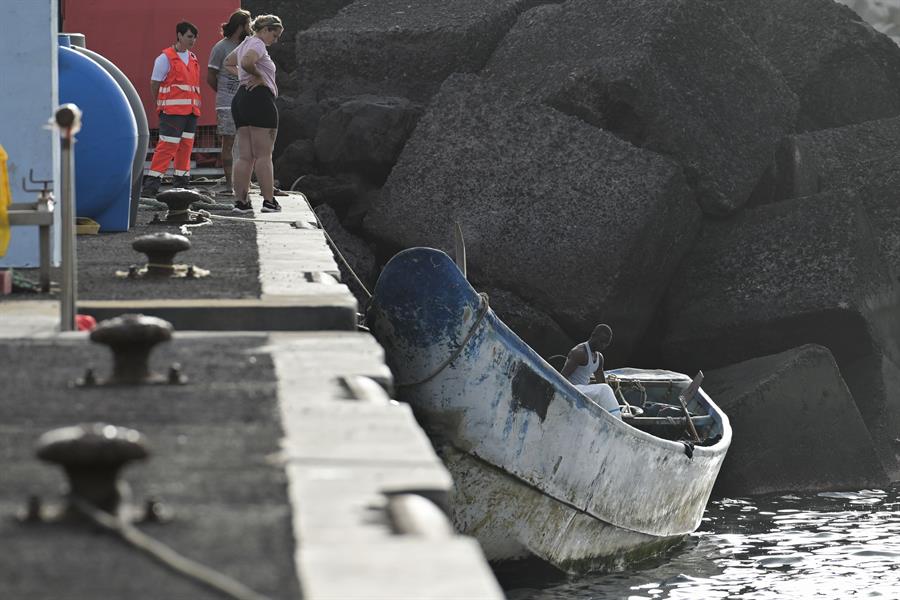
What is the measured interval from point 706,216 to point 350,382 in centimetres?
1159

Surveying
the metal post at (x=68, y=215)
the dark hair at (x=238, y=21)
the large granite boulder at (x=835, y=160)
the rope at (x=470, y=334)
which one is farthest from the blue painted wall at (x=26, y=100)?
the large granite boulder at (x=835, y=160)

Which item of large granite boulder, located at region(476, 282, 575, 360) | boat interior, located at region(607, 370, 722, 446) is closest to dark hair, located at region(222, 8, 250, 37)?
large granite boulder, located at region(476, 282, 575, 360)

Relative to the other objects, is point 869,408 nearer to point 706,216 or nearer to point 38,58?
point 706,216

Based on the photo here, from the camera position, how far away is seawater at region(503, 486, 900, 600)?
10.6 m

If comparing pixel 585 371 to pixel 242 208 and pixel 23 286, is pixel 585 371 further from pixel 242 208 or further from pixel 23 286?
pixel 23 286

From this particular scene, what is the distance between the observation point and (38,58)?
28.0 ft

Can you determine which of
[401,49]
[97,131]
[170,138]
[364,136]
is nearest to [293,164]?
[364,136]

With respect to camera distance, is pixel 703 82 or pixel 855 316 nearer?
pixel 855 316

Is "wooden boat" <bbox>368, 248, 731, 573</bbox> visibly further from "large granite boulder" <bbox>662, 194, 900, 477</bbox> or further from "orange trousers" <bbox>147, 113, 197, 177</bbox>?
"orange trousers" <bbox>147, 113, 197, 177</bbox>

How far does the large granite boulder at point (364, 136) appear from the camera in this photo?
53.7ft

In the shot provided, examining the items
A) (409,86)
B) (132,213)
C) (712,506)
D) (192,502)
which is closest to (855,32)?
(409,86)

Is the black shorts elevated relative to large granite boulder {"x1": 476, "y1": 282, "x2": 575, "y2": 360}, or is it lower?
elevated

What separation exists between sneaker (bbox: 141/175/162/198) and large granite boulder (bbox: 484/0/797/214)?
3.96 meters

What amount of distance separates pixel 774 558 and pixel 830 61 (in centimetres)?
900
